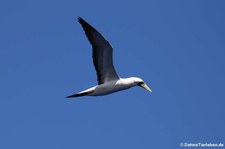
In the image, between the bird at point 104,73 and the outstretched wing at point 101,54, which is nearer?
the outstretched wing at point 101,54

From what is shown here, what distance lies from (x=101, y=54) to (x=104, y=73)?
4.35 ft

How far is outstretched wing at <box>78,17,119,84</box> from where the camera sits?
25516mm

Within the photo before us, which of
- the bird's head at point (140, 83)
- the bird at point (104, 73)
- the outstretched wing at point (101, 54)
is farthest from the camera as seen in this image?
the bird's head at point (140, 83)

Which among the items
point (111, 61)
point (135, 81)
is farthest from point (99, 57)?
point (135, 81)

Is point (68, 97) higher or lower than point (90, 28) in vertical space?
lower

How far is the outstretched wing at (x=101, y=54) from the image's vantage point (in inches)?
1005

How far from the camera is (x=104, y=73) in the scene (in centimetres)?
2741

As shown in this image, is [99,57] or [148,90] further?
[148,90]

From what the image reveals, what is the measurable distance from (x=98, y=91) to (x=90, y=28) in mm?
3447

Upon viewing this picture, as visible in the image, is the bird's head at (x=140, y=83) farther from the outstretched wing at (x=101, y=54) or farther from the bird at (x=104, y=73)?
the outstretched wing at (x=101, y=54)

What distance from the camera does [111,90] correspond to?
1074 inches

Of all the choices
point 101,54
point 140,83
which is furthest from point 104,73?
point 140,83

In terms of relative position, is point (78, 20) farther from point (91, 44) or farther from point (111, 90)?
point (111, 90)

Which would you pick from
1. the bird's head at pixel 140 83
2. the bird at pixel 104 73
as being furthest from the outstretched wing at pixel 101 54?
the bird's head at pixel 140 83
